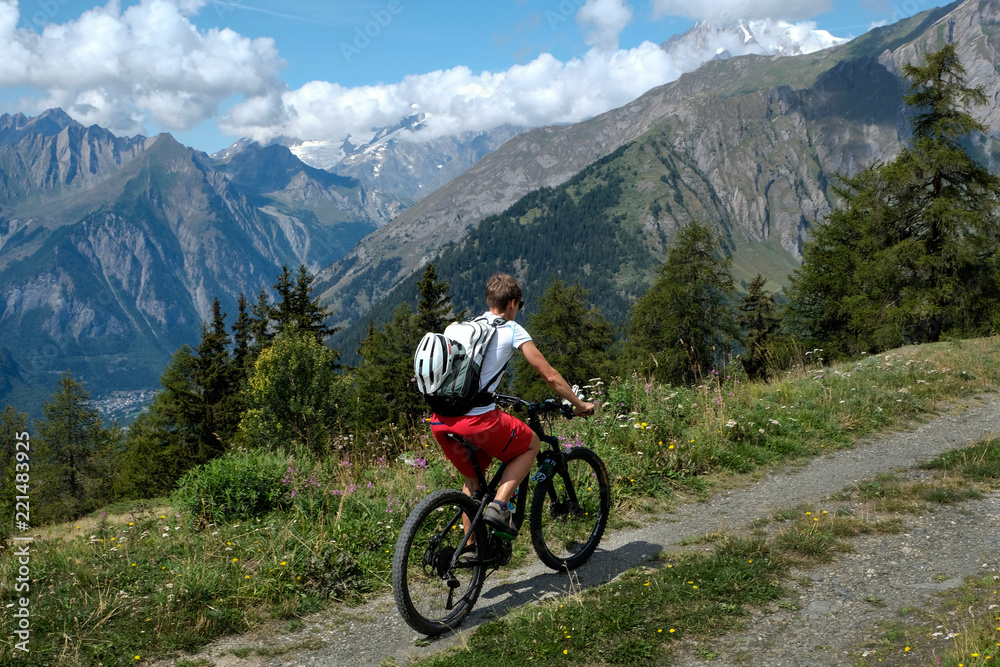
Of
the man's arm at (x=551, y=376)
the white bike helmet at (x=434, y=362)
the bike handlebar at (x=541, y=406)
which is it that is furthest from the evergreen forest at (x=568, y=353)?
the man's arm at (x=551, y=376)

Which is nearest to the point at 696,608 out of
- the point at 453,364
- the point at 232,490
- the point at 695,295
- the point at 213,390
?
the point at 453,364

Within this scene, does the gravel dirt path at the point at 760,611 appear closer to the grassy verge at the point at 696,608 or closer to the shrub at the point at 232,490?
the grassy verge at the point at 696,608

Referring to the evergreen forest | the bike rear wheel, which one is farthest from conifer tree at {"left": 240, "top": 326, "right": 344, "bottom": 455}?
the bike rear wheel

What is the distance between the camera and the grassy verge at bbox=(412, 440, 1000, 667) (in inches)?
162

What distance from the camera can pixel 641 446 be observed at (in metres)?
8.24

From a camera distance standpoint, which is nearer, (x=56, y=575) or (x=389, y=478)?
(x=56, y=575)

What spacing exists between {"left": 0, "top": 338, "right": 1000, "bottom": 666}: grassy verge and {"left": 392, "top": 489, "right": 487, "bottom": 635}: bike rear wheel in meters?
0.64

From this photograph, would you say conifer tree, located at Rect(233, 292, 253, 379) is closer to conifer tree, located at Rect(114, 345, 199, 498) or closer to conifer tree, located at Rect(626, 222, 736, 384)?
conifer tree, located at Rect(114, 345, 199, 498)

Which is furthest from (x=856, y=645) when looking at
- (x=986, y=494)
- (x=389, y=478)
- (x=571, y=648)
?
(x=389, y=478)

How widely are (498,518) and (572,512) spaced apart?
1.16 m

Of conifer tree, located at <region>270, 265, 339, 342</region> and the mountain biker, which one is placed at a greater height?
conifer tree, located at <region>270, 265, 339, 342</region>

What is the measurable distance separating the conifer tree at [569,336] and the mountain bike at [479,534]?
43.2 meters

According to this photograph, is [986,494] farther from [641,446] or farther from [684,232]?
[684,232]

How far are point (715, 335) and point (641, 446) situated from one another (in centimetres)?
3652
